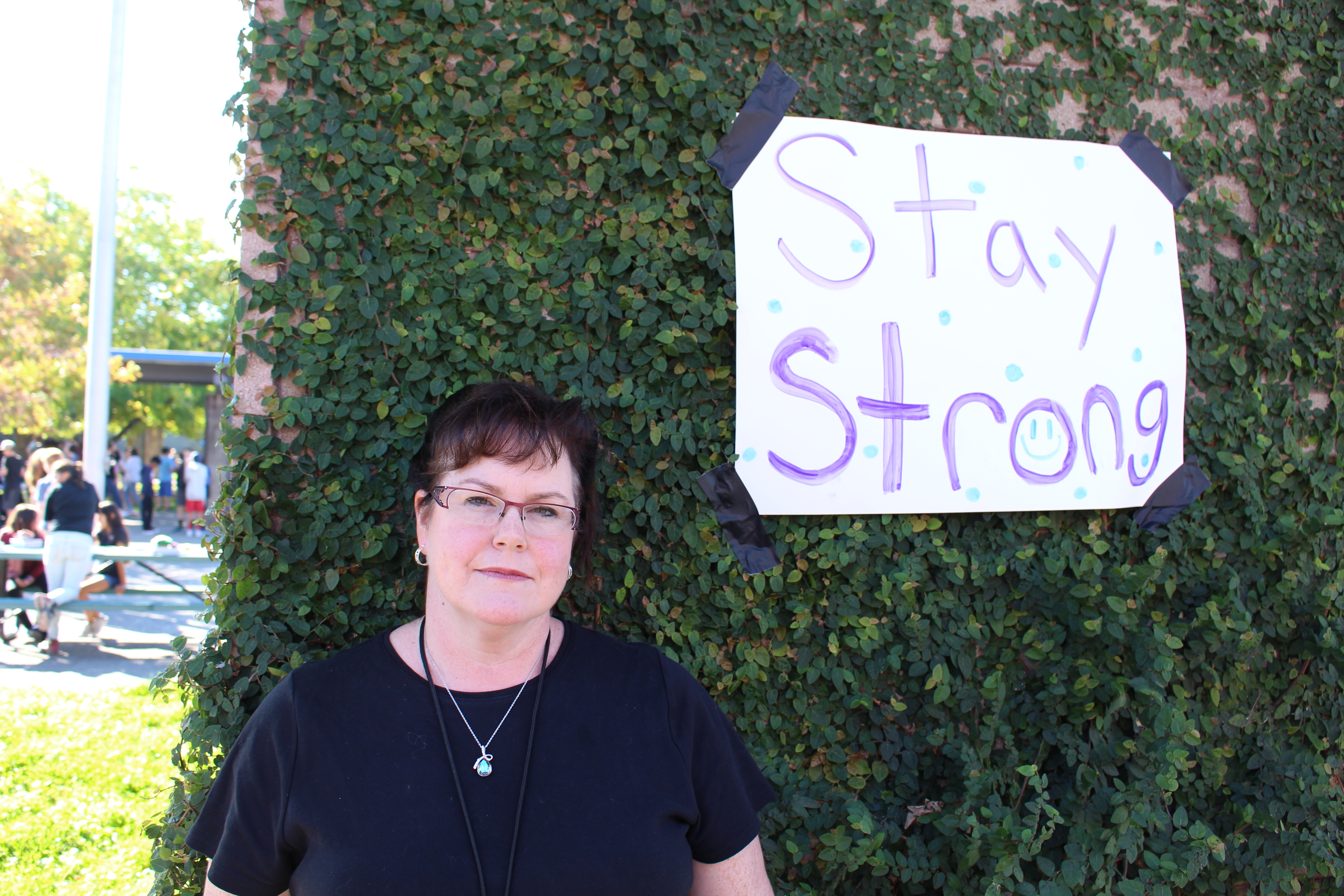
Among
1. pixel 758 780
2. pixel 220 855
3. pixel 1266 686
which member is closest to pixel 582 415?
pixel 758 780

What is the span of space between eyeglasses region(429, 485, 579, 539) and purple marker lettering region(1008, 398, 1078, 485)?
5.02 feet

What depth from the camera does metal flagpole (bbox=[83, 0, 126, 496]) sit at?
8484mm

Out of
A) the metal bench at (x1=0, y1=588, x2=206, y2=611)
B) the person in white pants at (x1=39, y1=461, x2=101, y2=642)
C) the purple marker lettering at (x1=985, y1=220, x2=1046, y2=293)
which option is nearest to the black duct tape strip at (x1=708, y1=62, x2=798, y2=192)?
the purple marker lettering at (x1=985, y1=220, x2=1046, y2=293)

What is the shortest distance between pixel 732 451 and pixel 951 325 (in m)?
0.80

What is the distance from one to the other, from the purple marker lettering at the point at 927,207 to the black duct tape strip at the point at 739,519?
0.89 m

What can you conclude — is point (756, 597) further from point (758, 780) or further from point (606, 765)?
point (606, 765)

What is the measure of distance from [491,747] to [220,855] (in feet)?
1.71

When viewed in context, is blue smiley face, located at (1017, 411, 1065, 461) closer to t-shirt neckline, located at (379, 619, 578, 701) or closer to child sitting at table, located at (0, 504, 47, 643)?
t-shirt neckline, located at (379, 619, 578, 701)

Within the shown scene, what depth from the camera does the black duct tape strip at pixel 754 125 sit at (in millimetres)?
2377

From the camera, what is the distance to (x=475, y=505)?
1.70 meters

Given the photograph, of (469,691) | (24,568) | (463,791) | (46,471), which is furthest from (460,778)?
(46,471)

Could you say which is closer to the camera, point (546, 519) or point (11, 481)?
point (546, 519)

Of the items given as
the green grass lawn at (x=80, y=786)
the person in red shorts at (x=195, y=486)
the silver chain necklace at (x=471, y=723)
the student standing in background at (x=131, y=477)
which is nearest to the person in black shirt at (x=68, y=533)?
the green grass lawn at (x=80, y=786)

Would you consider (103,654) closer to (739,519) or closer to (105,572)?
(105,572)
